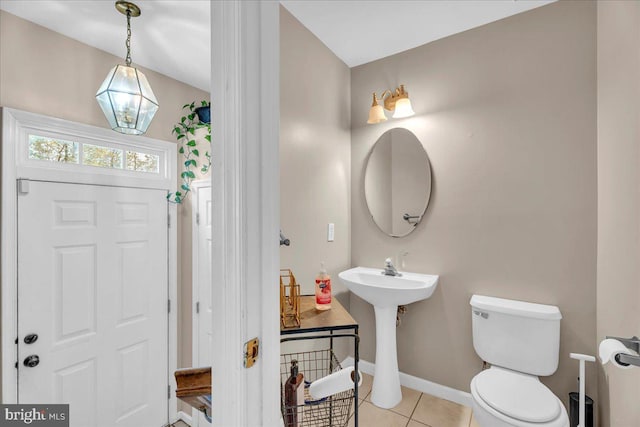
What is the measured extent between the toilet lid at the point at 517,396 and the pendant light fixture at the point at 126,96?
7.40 feet

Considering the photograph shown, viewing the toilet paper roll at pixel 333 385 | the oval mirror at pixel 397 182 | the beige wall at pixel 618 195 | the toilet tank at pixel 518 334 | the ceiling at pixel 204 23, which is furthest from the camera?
the oval mirror at pixel 397 182

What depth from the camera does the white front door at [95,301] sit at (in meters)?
1.59

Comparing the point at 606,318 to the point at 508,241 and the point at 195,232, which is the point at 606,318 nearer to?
the point at 508,241

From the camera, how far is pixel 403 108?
2.06m

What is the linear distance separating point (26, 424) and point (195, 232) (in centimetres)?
133

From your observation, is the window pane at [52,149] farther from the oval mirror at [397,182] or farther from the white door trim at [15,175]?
the oval mirror at [397,182]

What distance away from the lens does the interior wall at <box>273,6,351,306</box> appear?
181cm

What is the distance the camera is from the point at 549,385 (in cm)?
175

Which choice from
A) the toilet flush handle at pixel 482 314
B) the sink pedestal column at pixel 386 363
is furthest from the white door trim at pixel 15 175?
the toilet flush handle at pixel 482 314

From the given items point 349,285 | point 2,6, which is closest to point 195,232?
point 349,285

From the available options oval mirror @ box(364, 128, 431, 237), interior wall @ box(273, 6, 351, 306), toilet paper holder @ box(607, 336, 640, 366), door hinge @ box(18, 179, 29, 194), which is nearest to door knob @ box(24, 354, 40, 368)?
door hinge @ box(18, 179, 29, 194)

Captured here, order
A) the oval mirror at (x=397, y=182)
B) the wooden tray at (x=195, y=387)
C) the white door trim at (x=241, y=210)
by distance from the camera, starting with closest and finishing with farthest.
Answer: the white door trim at (x=241, y=210)
the wooden tray at (x=195, y=387)
the oval mirror at (x=397, y=182)

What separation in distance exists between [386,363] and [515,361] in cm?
76

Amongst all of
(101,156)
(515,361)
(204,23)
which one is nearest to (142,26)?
(204,23)
